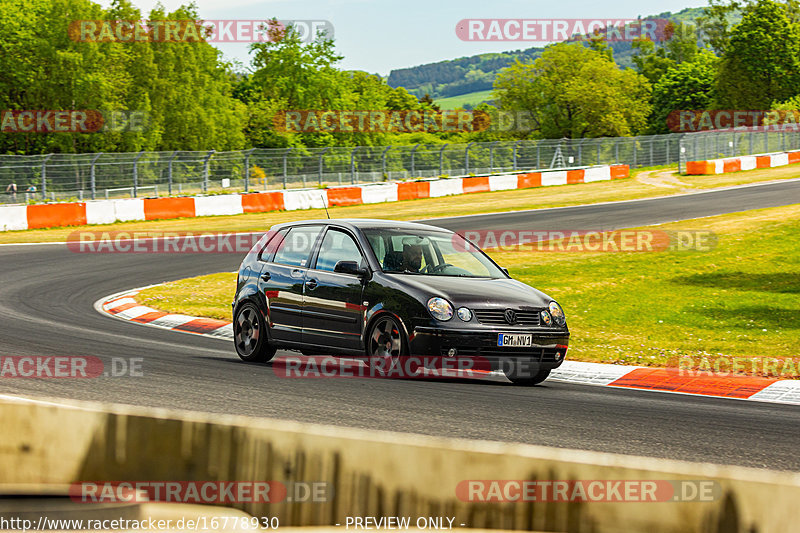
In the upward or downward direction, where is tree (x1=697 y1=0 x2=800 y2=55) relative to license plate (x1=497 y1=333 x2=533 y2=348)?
upward

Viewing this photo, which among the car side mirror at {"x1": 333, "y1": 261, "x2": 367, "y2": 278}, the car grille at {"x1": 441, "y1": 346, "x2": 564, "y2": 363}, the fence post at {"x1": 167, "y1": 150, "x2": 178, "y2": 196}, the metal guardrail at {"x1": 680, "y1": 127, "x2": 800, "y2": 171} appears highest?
the metal guardrail at {"x1": 680, "y1": 127, "x2": 800, "y2": 171}

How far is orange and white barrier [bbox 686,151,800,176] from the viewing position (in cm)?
4647

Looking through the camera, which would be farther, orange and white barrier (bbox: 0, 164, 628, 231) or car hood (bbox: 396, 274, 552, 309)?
orange and white barrier (bbox: 0, 164, 628, 231)

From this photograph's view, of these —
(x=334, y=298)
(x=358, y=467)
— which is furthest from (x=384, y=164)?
(x=358, y=467)

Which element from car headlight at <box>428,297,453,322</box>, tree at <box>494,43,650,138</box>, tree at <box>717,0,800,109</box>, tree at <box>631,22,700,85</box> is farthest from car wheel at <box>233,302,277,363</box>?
tree at <box>631,22,700,85</box>

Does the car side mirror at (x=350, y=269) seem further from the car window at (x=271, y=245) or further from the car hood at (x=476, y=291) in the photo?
the car window at (x=271, y=245)

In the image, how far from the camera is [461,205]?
120 ft

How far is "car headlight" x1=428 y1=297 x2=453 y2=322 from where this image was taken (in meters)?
8.80

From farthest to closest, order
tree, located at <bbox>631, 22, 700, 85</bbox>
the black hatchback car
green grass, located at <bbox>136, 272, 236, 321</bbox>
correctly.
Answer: tree, located at <bbox>631, 22, 700, 85</bbox> → green grass, located at <bbox>136, 272, 236, 321</bbox> → the black hatchback car

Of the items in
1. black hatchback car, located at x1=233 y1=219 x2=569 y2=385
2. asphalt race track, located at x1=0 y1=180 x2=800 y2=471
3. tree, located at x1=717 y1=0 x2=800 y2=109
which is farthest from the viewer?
tree, located at x1=717 y1=0 x2=800 y2=109

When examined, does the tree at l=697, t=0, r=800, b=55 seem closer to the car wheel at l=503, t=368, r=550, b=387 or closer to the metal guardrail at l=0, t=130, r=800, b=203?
the metal guardrail at l=0, t=130, r=800, b=203

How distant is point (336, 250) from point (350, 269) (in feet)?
1.74

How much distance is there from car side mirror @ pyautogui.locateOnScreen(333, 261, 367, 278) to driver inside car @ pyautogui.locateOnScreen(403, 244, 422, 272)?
0.47 metres

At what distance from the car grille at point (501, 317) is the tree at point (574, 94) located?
3607 inches
